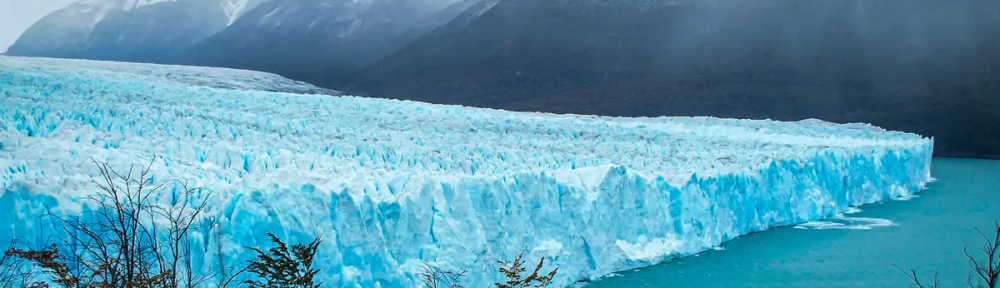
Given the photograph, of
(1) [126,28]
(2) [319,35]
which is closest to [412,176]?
(2) [319,35]

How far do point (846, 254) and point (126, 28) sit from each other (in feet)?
117

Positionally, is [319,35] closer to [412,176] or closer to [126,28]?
[126,28]

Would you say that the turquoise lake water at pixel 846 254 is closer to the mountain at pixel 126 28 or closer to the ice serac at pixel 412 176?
the ice serac at pixel 412 176

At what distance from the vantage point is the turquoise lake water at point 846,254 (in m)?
6.23

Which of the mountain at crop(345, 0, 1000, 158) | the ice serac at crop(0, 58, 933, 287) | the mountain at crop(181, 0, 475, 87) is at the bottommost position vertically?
the ice serac at crop(0, 58, 933, 287)

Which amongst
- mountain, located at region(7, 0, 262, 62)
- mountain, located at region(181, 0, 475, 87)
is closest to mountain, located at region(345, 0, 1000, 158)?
mountain, located at region(181, 0, 475, 87)

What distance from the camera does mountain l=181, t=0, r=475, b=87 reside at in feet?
113

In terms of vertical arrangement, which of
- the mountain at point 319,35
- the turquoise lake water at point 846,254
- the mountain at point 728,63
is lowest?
the turquoise lake water at point 846,254

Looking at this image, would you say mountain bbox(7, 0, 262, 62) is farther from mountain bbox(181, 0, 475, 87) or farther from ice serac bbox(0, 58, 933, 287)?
ice serac bbox(0, 58, 933, 287)

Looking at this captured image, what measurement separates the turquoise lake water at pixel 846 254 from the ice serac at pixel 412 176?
23 centimetres

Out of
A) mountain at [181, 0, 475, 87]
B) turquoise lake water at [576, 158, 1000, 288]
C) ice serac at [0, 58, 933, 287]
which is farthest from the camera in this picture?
mountain at [181, 0, 475, 87]

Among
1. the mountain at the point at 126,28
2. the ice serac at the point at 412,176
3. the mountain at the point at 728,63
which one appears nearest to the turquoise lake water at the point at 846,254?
the ice serac at the point at 412,176

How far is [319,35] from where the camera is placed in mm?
36438

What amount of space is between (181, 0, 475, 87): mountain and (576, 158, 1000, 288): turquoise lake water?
1054 inches
